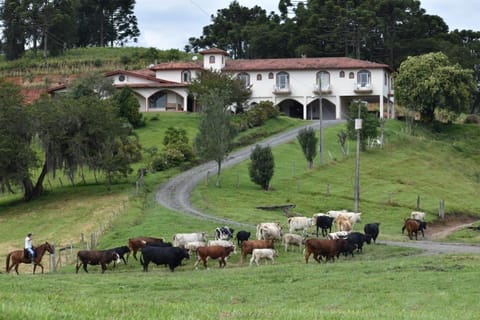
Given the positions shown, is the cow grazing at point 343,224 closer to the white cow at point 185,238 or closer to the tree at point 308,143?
the white cow at point 185,238

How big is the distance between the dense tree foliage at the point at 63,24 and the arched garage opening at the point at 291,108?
105ft

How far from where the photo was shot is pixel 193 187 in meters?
57.8

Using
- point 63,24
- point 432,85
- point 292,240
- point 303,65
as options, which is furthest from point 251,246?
point 63,24

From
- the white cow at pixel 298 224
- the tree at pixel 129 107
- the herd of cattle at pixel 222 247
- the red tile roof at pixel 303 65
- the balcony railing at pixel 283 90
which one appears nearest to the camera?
the herd of cattle at pixel 222 247

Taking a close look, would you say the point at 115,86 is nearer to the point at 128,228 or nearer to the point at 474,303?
the point at 128,228

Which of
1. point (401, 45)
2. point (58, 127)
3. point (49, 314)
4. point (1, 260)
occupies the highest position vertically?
point (401, 45)

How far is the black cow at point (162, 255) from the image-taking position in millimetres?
31344

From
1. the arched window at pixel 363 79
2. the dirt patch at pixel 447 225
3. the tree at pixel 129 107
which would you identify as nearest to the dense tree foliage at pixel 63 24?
the tree at pixel 129 107

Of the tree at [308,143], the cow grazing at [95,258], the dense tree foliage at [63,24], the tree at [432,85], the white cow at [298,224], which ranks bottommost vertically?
the cow grazing at [95,258]

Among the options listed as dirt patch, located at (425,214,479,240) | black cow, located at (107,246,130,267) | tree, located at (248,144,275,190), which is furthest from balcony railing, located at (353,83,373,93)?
black cow, located at (107,246,130,267)

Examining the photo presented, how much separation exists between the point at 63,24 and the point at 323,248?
88720 mm

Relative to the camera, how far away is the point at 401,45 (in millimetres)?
110000

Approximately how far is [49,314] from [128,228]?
94.4 ft

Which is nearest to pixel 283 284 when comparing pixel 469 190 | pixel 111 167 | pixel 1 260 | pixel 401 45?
pixel 1 260
